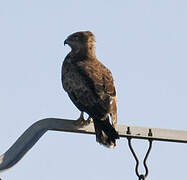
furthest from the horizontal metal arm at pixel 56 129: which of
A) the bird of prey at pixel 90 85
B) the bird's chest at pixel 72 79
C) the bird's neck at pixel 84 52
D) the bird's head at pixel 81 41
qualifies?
the bird's head at pixel 81 41

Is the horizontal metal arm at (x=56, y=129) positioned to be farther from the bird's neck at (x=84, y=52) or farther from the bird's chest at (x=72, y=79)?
the bird's neck at (x=84, y=52)

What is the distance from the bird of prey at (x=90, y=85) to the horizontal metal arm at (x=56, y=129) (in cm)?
99

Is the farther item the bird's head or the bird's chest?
the bird's head

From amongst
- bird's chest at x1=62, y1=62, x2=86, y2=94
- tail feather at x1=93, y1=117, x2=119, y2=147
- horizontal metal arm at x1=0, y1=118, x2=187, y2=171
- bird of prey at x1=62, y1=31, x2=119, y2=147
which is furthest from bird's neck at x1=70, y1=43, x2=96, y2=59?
horizontal metal arm at x1=0, y1=118, x2=187, y2=171

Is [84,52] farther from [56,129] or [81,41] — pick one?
[56,129]

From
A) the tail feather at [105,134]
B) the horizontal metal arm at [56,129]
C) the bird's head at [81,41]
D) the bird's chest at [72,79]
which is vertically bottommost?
the tail feather at [105,134]

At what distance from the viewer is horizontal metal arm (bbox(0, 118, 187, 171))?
3832 millimetres

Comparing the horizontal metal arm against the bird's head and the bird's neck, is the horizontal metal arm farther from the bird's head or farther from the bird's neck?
the bird's head

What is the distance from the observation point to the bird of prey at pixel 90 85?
6271mm

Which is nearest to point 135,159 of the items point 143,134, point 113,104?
point 143,134

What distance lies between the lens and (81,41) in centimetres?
897

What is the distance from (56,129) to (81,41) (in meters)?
4.78

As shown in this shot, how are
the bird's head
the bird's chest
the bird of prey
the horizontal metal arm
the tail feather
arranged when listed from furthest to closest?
1. the bird's head
2. the bird's chest
3. the bird of prey
4. the tail feather
5. the horizontal metal arm

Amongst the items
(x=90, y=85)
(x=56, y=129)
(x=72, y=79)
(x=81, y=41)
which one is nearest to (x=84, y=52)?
(x=81, y=41)
